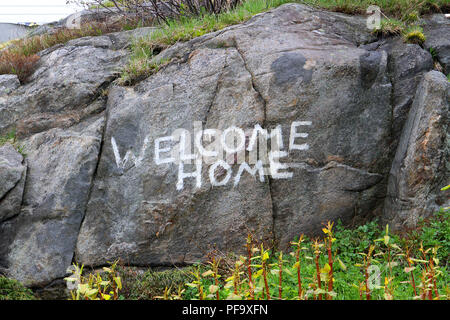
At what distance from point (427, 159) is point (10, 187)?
494cm

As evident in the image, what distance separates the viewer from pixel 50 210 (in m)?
5.10

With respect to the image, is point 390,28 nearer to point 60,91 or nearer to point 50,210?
point 60,91

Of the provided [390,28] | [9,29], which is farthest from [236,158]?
[9,29]

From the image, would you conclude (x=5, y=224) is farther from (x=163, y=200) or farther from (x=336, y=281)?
(x=336, y=281)

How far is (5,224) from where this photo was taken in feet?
16.7

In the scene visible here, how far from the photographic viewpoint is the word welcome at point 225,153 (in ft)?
17.1

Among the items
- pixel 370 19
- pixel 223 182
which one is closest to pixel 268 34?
pixel 370 19

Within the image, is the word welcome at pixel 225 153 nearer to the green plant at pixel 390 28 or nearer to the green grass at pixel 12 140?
the green grass at pixel 12 140

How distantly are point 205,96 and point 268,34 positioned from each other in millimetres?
1277

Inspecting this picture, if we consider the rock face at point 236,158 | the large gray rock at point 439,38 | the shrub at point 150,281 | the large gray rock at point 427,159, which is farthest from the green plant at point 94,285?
the large gray rock at point 439,38

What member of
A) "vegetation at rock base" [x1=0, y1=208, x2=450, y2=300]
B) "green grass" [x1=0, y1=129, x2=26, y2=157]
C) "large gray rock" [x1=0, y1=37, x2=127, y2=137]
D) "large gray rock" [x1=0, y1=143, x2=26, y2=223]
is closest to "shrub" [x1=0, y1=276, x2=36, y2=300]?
"vegetation at rock base" [x1=0, y1=208, x2=450, y2=300]

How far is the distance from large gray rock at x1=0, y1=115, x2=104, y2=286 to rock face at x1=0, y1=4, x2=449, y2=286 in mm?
12

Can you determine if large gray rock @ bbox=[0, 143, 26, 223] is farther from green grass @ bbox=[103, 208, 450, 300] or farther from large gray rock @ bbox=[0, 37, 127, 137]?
green grass @ bbox=[103, 208, 450, 300]

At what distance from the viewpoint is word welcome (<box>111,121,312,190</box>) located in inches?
205
